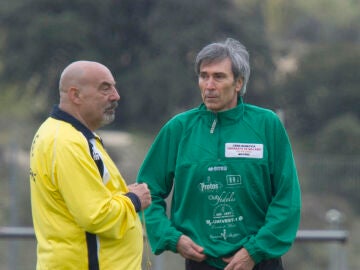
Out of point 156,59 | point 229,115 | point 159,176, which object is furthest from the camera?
point 156,59

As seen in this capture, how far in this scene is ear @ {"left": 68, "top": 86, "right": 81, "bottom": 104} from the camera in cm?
462

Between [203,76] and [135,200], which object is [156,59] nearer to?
[203,76]

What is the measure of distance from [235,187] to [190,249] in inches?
15.4

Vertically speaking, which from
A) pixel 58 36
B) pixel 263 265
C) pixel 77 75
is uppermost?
pixel 58 36

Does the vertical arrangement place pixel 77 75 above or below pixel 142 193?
above

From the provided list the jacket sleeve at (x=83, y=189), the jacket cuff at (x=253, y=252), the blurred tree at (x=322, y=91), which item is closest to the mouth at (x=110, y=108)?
the jacket sleeve at (x=83, y=189)

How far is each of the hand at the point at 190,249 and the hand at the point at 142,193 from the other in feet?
1.36

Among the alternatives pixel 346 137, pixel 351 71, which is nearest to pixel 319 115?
pixel 351 71

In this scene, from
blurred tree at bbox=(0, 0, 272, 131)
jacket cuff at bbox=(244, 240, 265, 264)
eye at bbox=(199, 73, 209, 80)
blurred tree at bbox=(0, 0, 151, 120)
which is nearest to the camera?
jacket cuff at bbox=(244, 240, 265, 264)

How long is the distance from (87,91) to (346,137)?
1986 cm

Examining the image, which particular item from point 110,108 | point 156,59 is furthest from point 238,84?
point 156,59

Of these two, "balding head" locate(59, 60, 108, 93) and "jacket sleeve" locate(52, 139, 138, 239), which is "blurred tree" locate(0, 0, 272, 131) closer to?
"balding head" locate(59, 60, 108, 93)

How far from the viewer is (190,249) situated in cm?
505

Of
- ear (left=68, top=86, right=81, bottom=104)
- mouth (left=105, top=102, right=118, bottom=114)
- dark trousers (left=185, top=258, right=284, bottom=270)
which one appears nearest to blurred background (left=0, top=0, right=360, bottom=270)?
dark trousers (left=185, top=258, right=284, bottom=270)
